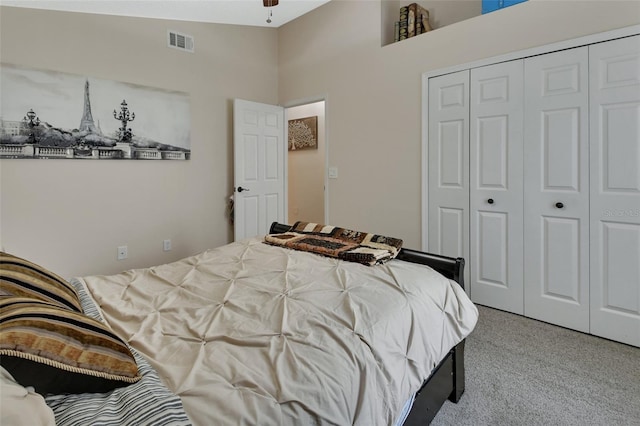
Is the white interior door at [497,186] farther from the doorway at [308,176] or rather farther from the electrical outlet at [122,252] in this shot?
the electrical outlet at [122,252]

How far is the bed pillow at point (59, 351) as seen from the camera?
65 centimetres

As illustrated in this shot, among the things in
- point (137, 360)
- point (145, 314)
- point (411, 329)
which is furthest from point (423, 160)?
point (137, 360)

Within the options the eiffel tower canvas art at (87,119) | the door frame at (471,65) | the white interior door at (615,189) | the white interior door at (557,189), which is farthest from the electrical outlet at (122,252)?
the white interior door at (615,189)

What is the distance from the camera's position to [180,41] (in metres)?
3.64

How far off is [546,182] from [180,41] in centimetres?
368

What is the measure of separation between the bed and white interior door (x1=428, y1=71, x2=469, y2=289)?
143 centimetres

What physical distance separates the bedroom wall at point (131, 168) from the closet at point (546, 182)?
7.63 ft

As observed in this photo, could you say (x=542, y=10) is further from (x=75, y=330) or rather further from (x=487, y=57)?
(x=75, y=330)

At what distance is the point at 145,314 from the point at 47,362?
56 cm

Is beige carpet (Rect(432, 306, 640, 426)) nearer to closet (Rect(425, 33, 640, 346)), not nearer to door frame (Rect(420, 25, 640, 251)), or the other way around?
closet (Rect(425, 33, 640, 346))

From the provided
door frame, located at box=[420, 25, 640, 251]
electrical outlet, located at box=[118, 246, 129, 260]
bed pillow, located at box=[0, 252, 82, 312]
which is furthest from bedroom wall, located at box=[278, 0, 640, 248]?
bed pillow, located at box=[0, 252, 82, 312]

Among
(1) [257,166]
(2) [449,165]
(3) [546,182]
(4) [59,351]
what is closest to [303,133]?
(1) [257,166]

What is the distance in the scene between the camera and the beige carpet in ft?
5.26

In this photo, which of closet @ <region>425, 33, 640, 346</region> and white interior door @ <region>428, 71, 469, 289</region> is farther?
white interior door @ <region>428, 71, 469, 289</region>
